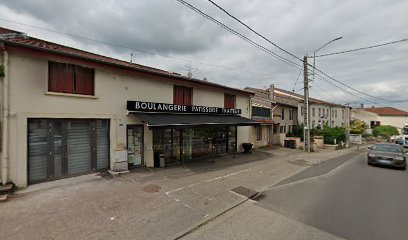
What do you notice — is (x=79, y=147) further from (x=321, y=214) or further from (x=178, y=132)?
(x=321, y=214)

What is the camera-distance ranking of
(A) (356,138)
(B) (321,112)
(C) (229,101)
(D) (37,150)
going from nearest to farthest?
1. (D) (37,150)
2. (C) (229,101)
3. (A) (356,138)
4. (B) (321,112)

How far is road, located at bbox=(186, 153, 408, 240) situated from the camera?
4.74m

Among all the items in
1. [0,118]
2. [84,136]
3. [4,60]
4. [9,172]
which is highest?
[4,60]

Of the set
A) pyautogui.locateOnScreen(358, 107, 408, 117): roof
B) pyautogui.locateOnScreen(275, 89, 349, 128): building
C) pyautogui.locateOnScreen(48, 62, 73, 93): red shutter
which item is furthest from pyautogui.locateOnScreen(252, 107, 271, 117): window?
pyautogui.locateOnScreen(358, 107, 408, 117): roof

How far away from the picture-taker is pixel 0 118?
6.88 metres

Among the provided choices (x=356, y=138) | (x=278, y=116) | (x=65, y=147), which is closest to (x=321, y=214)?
(x=65, y=147)

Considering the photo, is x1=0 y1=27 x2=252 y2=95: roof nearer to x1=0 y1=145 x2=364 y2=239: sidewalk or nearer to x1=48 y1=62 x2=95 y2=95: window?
x1=48 y1=62 x2=95 y2=95: window

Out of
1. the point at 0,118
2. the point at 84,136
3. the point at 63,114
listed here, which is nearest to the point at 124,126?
the point at 84,136

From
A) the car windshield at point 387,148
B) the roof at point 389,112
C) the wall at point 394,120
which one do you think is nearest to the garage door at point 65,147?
the car windshield at point 387,148

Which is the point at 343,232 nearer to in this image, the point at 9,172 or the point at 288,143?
the point at 9,172

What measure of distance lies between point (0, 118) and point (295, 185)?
1134cm

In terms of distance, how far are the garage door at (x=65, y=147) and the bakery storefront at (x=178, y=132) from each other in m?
1.41

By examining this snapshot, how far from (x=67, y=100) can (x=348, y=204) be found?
10897 millimetres

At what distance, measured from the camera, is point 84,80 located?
877 centimetres
